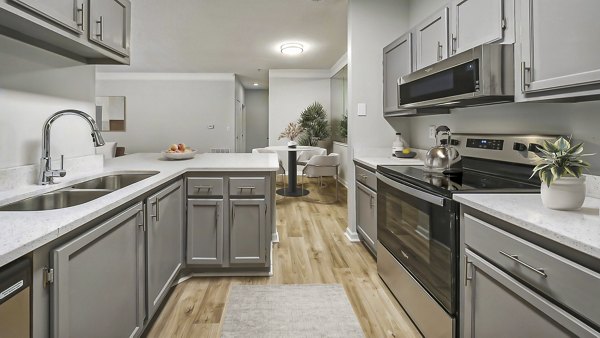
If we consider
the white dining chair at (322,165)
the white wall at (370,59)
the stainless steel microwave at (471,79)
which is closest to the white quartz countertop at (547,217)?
the stainless steel microwave at (471,79)

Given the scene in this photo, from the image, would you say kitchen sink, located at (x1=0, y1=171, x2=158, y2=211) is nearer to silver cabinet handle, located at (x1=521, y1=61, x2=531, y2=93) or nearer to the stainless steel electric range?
the stainless steel electric range

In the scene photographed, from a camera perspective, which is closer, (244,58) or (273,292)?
(273,292)

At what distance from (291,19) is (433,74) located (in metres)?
2.74

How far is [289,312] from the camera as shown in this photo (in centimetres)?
203

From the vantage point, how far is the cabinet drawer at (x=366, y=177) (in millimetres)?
2732

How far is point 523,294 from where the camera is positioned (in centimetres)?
103

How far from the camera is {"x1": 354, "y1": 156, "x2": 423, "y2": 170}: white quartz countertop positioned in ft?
8.87

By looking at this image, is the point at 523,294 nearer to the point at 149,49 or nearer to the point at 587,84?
the point at 587,84

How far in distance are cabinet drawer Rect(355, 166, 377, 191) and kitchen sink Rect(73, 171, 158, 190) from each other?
5.32 feet

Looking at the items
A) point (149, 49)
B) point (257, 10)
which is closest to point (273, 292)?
point (257, 10)

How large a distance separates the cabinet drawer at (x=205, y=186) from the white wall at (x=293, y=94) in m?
5.67

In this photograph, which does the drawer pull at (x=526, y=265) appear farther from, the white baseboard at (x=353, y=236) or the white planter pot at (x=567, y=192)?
the white baseboard at (x=353, y=236)

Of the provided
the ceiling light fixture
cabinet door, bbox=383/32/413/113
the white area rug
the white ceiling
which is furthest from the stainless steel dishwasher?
the ceiling light fixture

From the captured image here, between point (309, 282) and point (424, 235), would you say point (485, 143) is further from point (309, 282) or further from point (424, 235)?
point (309, 282)
